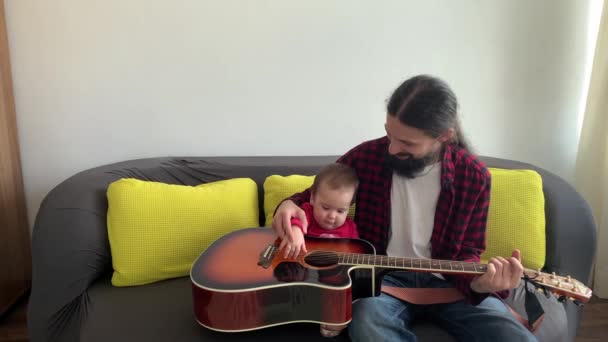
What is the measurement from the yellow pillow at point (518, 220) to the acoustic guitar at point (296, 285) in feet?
1.48

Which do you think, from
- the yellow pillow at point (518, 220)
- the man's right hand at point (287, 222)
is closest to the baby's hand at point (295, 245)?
the man's right hand at point (287, 222)

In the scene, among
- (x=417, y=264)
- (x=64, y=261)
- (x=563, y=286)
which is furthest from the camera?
(x=64, y=261)

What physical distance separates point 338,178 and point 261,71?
79 cm

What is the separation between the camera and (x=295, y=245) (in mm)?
1238

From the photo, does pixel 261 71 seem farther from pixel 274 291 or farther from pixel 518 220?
pixel 518 220

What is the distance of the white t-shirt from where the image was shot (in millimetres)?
1335

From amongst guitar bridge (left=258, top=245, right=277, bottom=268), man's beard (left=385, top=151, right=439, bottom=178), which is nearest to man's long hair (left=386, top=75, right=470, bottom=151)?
man's beard (left=385, top=151, right=439, bottom=178)

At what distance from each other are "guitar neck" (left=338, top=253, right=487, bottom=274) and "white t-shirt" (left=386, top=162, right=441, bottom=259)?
6.1 inches

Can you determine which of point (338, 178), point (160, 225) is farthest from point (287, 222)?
point (160, 225)

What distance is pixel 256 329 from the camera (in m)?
1.15

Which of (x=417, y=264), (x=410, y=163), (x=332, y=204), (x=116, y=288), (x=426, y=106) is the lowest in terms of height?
(x=116, y=288)

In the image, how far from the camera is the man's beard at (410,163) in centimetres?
129

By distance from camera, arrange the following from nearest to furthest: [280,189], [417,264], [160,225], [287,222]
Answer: [417,264] → [287,222] → [160,225] → [280,189]

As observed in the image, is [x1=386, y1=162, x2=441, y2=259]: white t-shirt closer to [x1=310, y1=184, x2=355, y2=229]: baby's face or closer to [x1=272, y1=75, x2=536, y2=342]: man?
[x1=272, y1=75, x2=536, y2=342]: man
